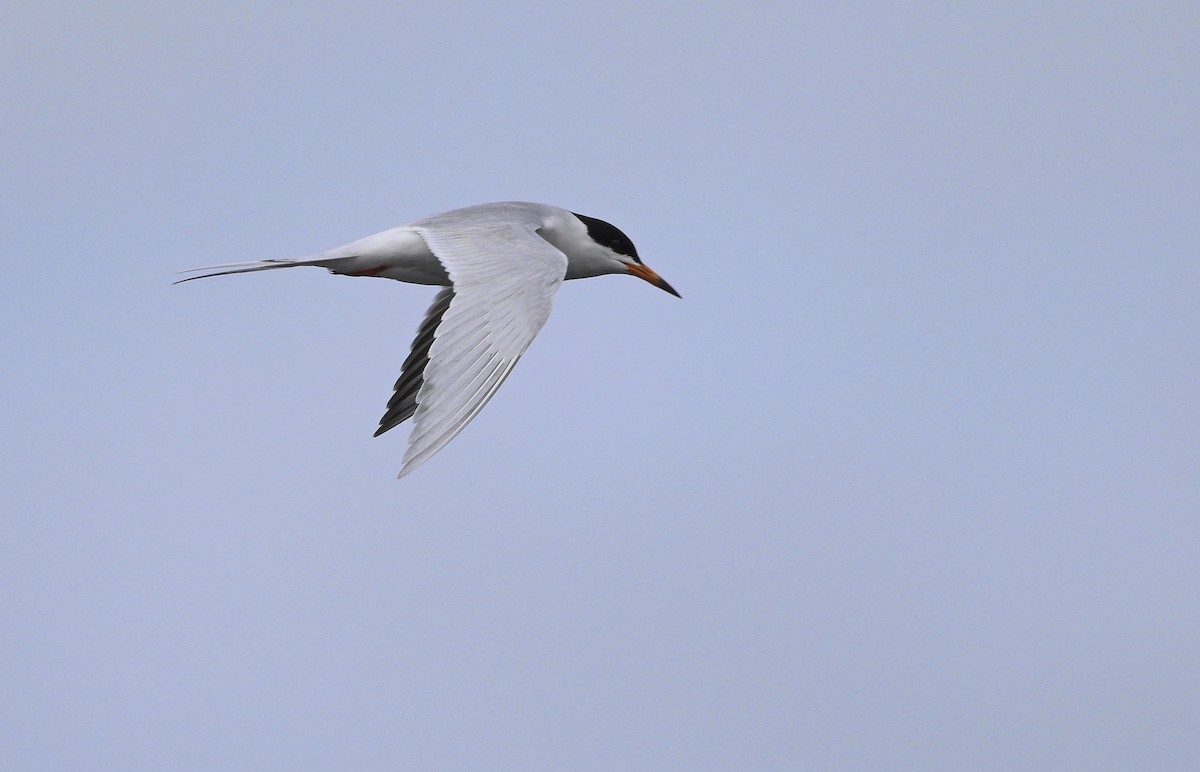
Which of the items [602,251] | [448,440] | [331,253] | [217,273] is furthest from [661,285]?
[448,440]

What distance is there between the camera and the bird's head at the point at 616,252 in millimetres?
8656

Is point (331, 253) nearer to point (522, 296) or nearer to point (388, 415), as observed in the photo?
point (388, 415)

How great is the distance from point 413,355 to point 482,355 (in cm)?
→ 236

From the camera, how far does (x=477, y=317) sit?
19.5ft

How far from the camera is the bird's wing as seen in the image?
543 centimetres

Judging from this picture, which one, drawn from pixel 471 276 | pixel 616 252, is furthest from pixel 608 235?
pixel 471 276

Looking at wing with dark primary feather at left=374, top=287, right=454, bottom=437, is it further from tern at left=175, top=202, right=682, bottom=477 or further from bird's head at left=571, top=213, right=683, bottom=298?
bird's head at left=571, top=213, right=683, bottom=298

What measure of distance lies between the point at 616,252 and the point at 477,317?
2.94 m

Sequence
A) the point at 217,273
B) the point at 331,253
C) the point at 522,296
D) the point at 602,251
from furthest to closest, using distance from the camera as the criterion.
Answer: the point at 602,251 < the point at 331,253 < the point at 217,273 < the point at 522,296

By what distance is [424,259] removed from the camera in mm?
7574

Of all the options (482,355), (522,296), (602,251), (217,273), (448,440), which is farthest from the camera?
(602,251)

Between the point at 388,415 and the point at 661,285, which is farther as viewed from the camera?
the point at 661,285

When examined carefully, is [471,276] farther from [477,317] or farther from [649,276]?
[649,276]

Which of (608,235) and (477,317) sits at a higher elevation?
(608,235)
